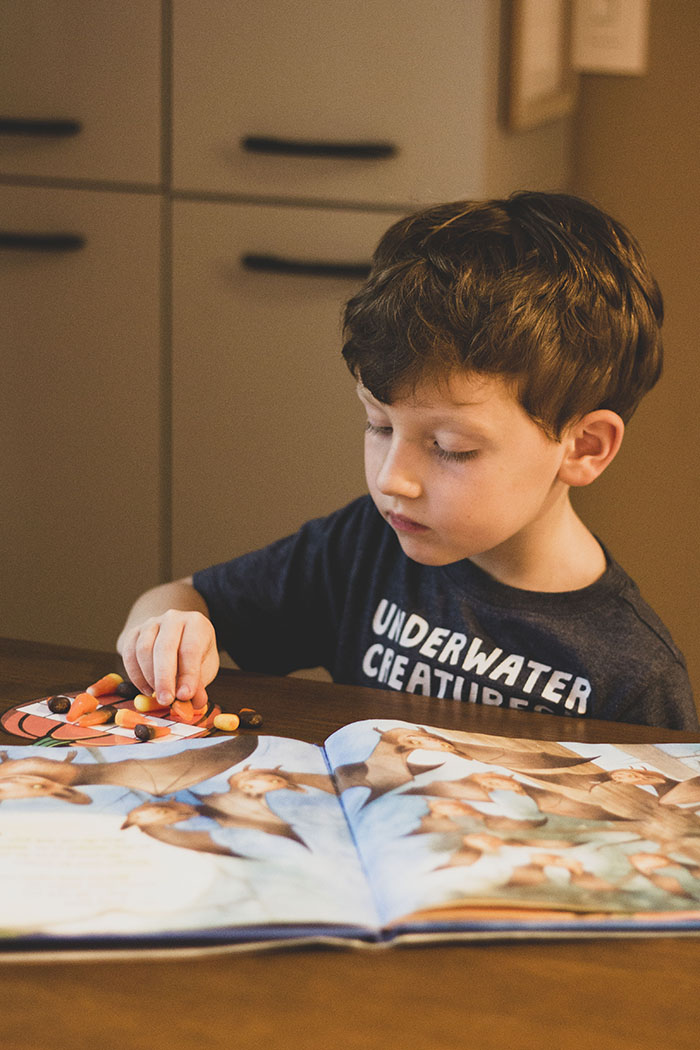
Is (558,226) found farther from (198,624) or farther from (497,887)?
(497,887)

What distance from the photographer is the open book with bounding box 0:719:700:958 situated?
0.40 meters

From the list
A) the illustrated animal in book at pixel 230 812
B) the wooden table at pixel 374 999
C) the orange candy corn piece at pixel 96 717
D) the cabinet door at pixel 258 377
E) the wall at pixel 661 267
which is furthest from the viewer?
the wall at pixel 661 267

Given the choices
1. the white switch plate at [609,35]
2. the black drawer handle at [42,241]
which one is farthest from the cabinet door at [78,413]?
the white switch plate at [609,35]

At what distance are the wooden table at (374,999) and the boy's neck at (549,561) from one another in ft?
1.62

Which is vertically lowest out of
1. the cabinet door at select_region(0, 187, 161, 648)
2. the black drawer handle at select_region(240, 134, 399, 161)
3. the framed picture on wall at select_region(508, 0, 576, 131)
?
the cabinet door at select_region(0, 187, 161, 648)

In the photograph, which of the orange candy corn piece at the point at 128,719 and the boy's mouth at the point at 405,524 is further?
the boy's mouth at the point at 405,524

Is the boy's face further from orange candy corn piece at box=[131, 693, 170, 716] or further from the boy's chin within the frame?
orange candy corn piece at box=[131, 693, 170, 716]

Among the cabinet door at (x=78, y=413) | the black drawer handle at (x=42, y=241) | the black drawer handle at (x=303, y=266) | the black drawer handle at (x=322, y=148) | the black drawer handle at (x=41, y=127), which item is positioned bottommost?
the cabinet door at (x=78, y=413)

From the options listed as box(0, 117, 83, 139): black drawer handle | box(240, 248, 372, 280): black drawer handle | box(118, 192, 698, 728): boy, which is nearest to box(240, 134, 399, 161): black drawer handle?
box(240, 248, 372, 280): black drawer handle

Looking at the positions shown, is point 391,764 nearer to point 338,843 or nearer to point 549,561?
point 338,843

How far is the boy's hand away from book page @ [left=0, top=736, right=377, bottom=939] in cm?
10

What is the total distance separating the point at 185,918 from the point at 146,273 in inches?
55.7

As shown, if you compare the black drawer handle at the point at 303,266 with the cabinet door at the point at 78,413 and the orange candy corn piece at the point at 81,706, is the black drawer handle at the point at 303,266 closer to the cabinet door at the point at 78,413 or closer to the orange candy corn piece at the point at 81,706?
the cabinet door at the point at 78,413

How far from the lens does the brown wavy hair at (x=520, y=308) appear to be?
2.50ft
